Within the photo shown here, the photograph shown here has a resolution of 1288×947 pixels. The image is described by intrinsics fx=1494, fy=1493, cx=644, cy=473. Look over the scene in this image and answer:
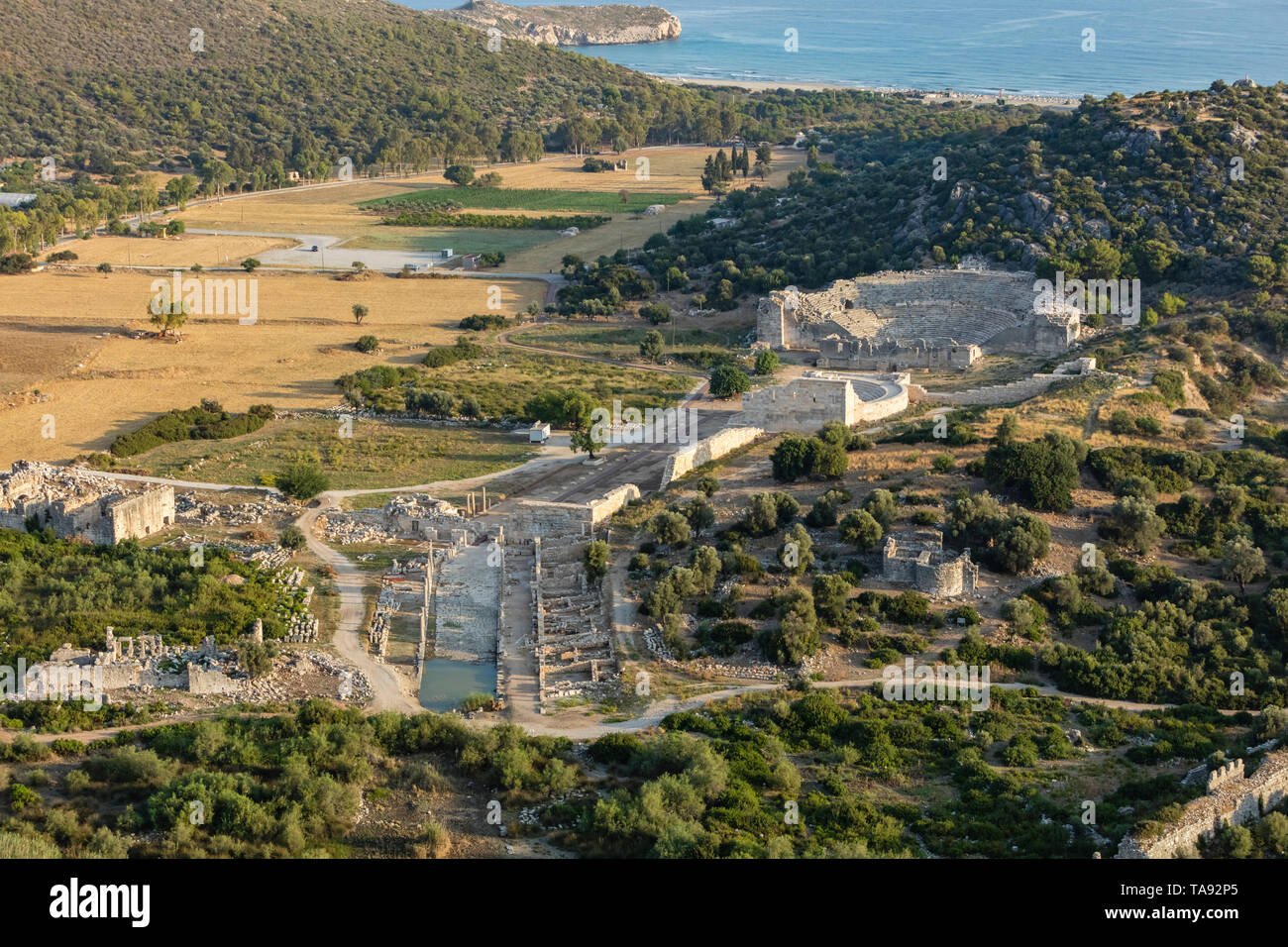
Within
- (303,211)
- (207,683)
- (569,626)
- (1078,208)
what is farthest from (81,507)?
(303,211)

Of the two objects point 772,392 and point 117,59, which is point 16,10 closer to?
point 117,59

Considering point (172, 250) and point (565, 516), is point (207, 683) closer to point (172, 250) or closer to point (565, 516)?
point (565, 516)

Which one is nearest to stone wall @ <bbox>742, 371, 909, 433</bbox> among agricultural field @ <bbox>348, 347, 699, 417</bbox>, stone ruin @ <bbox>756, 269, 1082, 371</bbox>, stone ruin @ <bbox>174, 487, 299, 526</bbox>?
agricultural field @ <bbox>348, 347, 699, 417</bbox>

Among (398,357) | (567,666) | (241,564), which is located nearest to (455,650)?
(567,666)

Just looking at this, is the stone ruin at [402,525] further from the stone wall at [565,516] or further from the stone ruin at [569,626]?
the stone ruin at [569,626]

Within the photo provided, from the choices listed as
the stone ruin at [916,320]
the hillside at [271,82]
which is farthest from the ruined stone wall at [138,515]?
the hillside at [271,82]

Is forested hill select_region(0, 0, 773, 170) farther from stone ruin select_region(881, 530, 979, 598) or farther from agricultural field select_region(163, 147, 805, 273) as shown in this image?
stone ruin select_region(881, 530, 979, 598)
